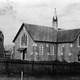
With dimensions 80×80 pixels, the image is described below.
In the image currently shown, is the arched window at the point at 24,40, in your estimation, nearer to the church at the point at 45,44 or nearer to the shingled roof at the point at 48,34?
the church at the point at 45,44

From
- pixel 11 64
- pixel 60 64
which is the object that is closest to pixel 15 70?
pixel 11 64

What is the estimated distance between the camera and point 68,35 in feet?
184

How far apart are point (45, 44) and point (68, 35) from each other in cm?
649

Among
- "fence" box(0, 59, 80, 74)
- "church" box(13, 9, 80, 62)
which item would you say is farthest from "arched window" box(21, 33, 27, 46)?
"fence" box(0, 59, 80, 74)

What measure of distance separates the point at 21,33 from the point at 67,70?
56.9 ft

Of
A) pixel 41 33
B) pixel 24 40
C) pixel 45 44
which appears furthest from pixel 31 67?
pixel 41 33

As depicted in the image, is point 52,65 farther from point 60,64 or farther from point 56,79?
point 56,79

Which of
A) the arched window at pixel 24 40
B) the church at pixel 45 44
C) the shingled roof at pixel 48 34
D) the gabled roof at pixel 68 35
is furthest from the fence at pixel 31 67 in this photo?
the arched window at pixel 24 40

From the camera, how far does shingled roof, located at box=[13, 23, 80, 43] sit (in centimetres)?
5367

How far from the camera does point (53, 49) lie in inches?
2223

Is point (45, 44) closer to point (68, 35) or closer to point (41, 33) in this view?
point (41, 33)

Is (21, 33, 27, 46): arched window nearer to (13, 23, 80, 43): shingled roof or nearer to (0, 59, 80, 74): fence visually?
(13, 23, 80, 43): shingled roof

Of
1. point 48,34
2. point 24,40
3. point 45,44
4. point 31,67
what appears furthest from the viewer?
point 48,34

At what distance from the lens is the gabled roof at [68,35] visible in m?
53.5
